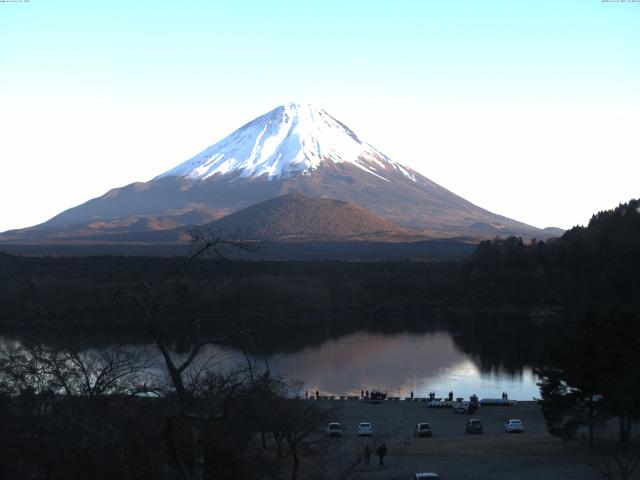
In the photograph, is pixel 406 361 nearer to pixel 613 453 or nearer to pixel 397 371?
pixel 397 371

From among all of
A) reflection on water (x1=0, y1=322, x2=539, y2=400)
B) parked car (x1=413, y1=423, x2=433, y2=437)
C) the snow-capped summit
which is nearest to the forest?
reflection on water (x1=0, y1=322, x2=539, y2=400)

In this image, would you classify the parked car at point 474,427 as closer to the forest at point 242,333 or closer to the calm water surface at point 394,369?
the forest at point 242,333

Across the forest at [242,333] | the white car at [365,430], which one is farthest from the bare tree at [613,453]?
the white car at [365,430]

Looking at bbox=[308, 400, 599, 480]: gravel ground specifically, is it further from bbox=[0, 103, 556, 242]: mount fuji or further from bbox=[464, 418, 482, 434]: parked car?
bbox=[0, 103, 556, 242]: mount fuji

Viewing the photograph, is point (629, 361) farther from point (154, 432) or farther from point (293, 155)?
point (293, 155)

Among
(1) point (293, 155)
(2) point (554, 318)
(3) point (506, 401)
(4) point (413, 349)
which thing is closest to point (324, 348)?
(4) point (413, 349)

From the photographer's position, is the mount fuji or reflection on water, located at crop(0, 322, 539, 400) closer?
reflection on water, located at crop(0, 322, 539, 400)
